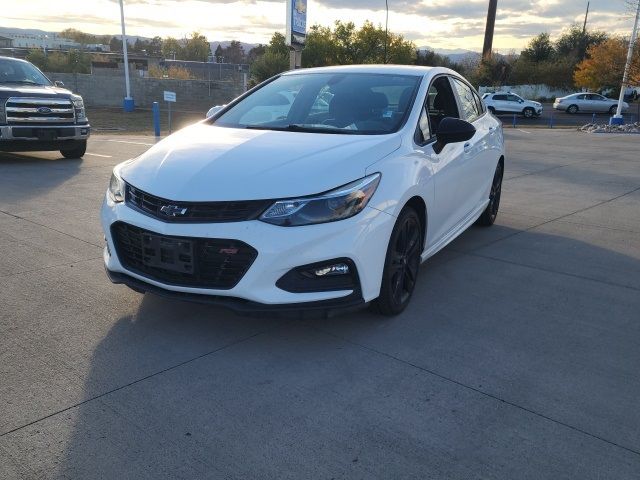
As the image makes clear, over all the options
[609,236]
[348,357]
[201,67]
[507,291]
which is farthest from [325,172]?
[201,67]

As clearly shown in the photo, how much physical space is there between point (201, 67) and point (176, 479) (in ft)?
156

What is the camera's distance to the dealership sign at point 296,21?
16.9m

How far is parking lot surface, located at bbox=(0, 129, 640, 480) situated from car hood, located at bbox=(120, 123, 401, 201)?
36.3 inches

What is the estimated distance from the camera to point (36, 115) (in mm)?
10234

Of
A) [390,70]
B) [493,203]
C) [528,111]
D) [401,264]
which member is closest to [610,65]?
[528,111]

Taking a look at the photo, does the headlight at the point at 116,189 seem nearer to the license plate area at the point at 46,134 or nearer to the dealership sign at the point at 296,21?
the license plate area at the point at 46,134

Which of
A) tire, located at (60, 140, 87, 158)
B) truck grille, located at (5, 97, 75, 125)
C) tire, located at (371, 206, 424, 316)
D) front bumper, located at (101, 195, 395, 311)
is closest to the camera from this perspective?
front bumper, located at (101, 195, 395, 311)

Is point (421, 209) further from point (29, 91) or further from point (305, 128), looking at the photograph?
point (29, 91)

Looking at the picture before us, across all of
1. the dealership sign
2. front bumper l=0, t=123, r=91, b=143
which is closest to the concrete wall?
the dealership sign

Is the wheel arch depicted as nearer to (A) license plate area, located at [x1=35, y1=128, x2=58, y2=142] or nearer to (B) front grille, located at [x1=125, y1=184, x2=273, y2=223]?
(B) front grille, located at [x1=125, y1=184, x2=273, y2=223]

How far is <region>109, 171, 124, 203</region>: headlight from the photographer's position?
3828 mm

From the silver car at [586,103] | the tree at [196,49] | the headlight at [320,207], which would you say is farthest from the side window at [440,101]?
the tree at [196,49]

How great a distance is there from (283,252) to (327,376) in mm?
731

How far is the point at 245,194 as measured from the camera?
131 inches
